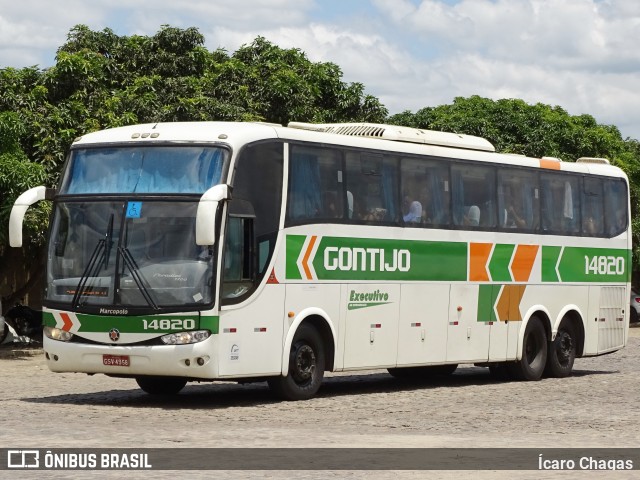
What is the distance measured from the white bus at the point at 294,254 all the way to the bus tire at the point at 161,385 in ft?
0.16

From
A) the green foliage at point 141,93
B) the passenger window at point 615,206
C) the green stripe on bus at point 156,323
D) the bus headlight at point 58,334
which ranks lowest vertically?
the bus headlight at point 58,334

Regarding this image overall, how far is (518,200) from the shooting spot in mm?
23484

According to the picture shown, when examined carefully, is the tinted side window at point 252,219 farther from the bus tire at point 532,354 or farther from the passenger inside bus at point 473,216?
the bus tire at point 532,354

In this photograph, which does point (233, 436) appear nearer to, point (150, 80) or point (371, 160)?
point (371, 160)

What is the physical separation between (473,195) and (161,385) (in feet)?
19.0

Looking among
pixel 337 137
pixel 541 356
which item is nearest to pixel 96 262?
pixel 337 137

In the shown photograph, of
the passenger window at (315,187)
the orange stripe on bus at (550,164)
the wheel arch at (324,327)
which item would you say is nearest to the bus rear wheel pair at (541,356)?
the orange stripe on bus at (550,164)

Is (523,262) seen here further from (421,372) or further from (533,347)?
(421,372)

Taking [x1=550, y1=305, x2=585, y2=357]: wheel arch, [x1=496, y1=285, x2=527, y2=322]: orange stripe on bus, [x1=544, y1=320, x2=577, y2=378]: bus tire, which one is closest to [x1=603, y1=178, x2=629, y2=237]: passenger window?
[x1=550, y1=305, x2=585, y2=357]: wheel arch

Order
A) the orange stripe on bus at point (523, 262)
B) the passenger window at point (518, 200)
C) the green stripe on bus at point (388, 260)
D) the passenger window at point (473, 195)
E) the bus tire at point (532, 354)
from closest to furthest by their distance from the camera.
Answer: the green stripe on bus at point (388, 260) → the passenger window at point (473, 195) → the passenger window at point (518, 200) → the orange stripe on bus at point (523, 262) → the bus tire at point (532, 354)

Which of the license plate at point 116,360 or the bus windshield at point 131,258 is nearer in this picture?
the bus windshield at point 131,258

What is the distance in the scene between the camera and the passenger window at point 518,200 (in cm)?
2311

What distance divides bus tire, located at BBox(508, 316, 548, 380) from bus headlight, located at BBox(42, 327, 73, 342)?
8652 mm

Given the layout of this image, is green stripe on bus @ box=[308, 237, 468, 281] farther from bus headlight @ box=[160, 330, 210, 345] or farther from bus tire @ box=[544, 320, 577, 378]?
bus tire @ box=[544, 320, 577, 378]
